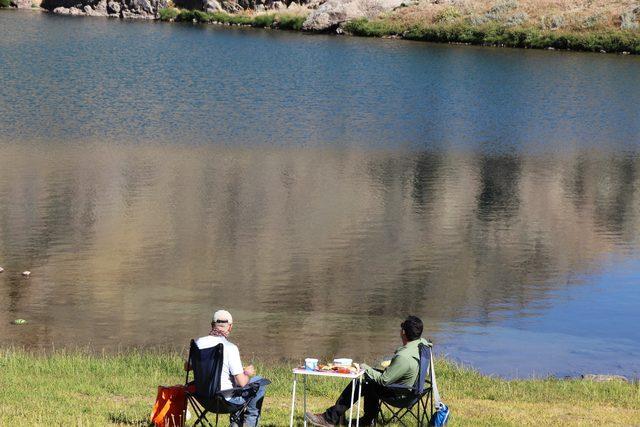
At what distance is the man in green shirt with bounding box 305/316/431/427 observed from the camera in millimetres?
11734

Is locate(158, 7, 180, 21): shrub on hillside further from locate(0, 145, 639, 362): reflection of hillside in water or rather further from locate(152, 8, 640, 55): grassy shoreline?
locate(0, 145, 639, 362): reflection of hillside in water

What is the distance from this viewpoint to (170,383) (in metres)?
14.6

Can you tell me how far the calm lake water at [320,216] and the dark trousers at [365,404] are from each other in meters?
5.80

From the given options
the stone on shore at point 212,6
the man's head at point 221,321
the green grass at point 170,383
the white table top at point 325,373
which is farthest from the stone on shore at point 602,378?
the stone on shore at point 212,6

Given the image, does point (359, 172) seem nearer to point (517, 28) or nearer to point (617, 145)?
point (617, 145)

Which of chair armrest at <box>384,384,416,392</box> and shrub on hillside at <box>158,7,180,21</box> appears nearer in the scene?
chair armrest at <box>384,384,416,392</box>

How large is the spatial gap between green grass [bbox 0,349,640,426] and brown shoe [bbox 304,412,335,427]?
35 cm

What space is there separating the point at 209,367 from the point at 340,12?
9548cm

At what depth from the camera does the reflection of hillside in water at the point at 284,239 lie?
19.7 m

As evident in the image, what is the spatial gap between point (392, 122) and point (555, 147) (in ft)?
25.4

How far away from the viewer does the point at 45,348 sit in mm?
17438

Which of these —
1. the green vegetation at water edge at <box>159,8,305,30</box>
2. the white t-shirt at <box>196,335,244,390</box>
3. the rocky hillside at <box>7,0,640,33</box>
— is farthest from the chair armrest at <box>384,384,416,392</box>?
the green vegetation at water edge at <box>159,8,305,30</box>

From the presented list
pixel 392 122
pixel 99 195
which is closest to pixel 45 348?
pixel 99 195

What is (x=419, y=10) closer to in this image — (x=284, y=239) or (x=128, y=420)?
(x=284, y=239)
